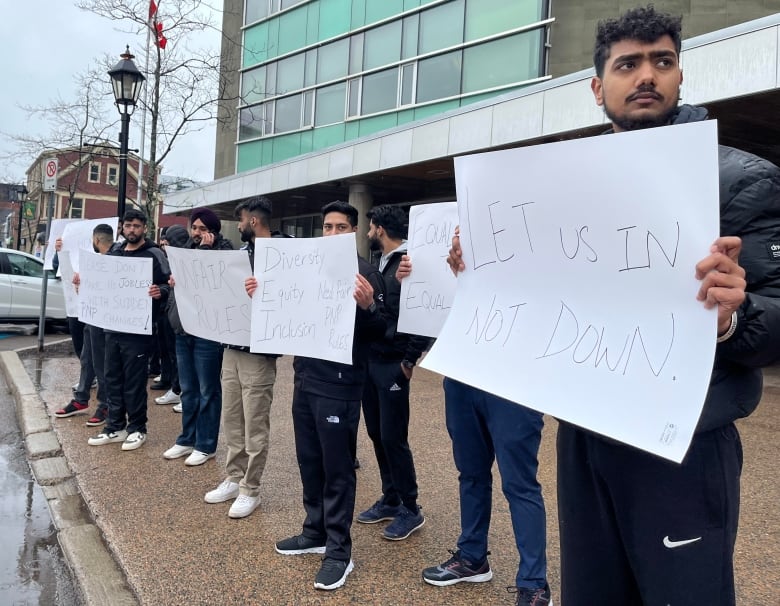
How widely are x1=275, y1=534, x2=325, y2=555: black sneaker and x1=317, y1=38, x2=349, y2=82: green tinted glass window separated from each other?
17.0 meters

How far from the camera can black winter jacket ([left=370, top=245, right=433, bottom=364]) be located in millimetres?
3869

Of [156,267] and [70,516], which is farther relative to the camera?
Answer: [156,267]

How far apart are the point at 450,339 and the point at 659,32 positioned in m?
1.07

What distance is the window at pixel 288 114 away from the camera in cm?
2002

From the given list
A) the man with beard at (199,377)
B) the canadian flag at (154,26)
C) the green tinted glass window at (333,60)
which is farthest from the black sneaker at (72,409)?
the green tinted glass window at (333,60)

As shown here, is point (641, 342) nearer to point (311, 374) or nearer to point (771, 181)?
point (771, 181)

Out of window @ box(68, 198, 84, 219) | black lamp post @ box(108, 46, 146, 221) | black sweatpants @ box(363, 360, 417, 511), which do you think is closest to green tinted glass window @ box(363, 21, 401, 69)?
black lamp post @ box(108, 46, 146, 221)

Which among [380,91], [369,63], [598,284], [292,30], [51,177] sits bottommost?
[598,284]

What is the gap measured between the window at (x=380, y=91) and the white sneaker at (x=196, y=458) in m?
13.5

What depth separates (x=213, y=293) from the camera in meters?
4.51

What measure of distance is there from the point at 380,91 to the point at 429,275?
1450cm

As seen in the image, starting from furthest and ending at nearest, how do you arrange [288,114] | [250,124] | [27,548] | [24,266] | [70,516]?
[250,124], [288,114], [24,266], [70,516], [27,548]

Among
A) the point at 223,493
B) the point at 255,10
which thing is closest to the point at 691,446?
the point at 223,493

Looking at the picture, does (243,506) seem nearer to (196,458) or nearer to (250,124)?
(196,458)
